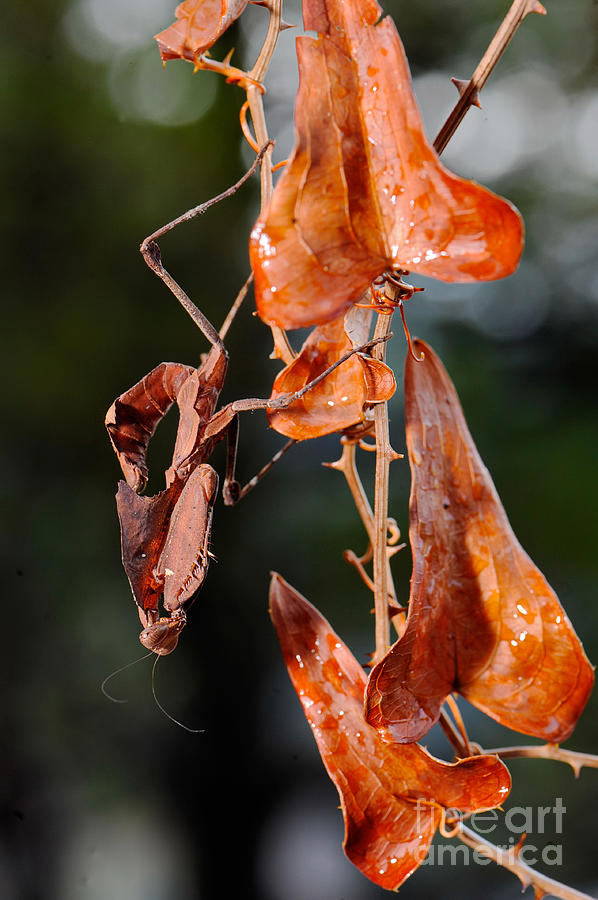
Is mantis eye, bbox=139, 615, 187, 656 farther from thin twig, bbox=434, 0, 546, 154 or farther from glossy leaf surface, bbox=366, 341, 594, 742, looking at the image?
thin twig, bbox=434, 0, 546, 154

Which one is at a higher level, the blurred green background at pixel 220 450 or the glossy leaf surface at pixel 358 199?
the glossy leaf surface at pixel 358 199

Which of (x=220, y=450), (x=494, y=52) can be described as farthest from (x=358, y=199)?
(x=220, y=450)

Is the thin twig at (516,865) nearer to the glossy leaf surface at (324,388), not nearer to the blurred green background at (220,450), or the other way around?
the glossy leaf surface at (324,388)

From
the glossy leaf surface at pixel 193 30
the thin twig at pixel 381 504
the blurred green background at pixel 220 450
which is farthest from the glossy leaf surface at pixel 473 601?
the blurred green background at pixel 220 450

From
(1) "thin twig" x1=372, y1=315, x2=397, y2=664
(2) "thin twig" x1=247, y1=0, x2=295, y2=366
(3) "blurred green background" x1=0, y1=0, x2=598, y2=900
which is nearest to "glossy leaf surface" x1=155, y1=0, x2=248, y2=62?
(2) "thin twig" x1=247, y1=0, x2=295, y2=366

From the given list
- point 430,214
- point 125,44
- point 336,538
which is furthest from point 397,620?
point 125,44

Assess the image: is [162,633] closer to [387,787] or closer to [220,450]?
[387,787]
